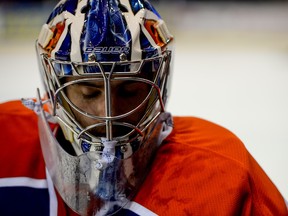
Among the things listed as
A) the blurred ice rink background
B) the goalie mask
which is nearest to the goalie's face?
the goalie mask

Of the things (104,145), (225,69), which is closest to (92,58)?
(104,145)

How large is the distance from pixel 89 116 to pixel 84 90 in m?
0.07

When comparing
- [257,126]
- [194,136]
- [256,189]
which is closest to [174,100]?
[257,126]

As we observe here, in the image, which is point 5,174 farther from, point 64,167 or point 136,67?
point 136,67

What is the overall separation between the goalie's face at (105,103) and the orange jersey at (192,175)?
5.3 inches

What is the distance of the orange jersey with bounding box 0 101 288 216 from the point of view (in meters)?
1.05

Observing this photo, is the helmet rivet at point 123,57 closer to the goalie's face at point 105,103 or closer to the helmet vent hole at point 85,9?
the goalie's face at point 105,103

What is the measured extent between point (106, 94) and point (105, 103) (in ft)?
0.07

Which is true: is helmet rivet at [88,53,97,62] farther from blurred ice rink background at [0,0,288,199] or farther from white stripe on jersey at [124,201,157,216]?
blurred ice rink background at [0,0,288,199]

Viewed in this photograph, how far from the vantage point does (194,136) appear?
1.22m

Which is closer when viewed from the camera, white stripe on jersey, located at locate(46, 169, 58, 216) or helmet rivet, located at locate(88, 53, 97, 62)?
helmet rivet, located at locate(88, 53, 97, 62)

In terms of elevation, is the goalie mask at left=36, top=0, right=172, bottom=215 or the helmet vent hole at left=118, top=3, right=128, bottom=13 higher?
the helmet vent hole at left=118, top=3, right=128, bottom=13

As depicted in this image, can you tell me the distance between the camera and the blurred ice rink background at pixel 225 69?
215 cm

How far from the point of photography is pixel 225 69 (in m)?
3.22
